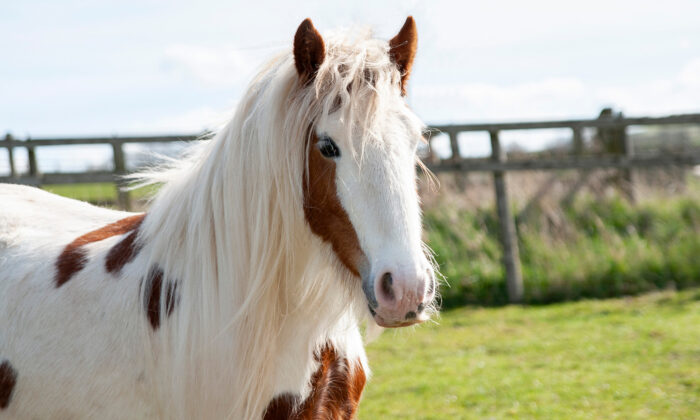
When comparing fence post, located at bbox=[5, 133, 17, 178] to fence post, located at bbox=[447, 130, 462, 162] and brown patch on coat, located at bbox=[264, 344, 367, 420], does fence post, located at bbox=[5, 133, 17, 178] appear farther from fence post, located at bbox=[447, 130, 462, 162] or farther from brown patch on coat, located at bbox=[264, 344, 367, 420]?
brown patch on coat, located at bbox=[264, 344, 367, 420]

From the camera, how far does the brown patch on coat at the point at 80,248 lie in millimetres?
2568

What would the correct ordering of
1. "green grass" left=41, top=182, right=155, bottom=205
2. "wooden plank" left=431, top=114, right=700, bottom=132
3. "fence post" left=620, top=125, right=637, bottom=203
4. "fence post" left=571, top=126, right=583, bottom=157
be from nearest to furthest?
"wooden plank" left=431, top=114, right=700, bottom=132
"fence post" left=571, top=126, right=583, bottom=157
"green grass" left=41, top=182, right=155, bottom=205
"fence post" left=620, top=125, right=637, bottom=203

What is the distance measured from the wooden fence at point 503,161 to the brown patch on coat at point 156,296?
17.6 feet

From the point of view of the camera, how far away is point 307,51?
214cm

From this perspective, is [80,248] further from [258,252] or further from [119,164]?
[119,164]

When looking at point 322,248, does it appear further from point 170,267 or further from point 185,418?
point 185,418

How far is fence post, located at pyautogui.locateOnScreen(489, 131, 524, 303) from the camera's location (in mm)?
7645

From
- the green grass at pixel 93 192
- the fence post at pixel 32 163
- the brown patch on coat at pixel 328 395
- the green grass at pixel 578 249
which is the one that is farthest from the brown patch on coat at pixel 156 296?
the fence post at pixel 32 163

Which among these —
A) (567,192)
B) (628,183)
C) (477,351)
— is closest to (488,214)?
(567,192)

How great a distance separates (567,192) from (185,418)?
24.6 feet

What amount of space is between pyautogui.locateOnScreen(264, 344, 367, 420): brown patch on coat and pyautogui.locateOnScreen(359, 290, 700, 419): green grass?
6.29ft

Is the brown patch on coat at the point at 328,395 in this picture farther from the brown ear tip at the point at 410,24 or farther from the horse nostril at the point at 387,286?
the brown ear tip at the point at 410,24

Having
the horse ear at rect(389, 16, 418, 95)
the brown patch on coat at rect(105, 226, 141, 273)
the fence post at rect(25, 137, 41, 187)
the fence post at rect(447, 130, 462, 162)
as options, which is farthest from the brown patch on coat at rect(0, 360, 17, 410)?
the fence post at rect(447, 130, 462, 162)

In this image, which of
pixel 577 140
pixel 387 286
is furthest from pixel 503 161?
pixel 387 286
